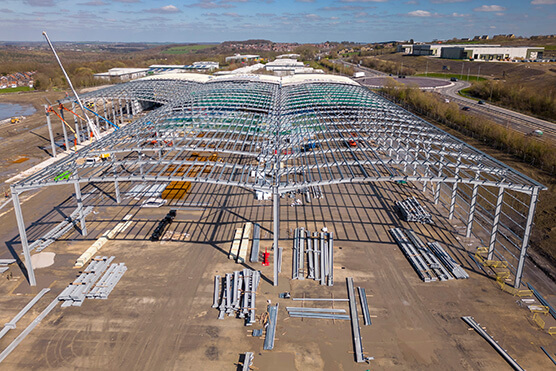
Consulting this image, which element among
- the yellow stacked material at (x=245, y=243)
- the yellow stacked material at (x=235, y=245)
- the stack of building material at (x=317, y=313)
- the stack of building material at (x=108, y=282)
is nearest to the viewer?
the stack of building material at (x=317, y=313)

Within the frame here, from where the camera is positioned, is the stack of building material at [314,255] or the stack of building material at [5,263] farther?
the stack of building material at [5,263]

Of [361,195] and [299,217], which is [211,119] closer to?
[299,217]

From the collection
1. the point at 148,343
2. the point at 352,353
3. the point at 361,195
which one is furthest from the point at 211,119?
the point at 352,353

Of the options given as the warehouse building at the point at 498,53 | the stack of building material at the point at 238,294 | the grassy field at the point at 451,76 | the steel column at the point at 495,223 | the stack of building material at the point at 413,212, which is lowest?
the stack of building material at the point at 238,294

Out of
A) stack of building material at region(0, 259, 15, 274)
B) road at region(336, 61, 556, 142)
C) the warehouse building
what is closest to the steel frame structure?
stack of building material at region(0, 259, 15, 274)

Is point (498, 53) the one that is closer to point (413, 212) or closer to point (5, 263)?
point (413, 212)

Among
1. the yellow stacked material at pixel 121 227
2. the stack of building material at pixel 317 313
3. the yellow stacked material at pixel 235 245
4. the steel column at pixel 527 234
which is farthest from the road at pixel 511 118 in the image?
the yellow stacked material at pixel 121 227

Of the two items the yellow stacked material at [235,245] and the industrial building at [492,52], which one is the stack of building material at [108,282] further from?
the industrial building at [492,52]
